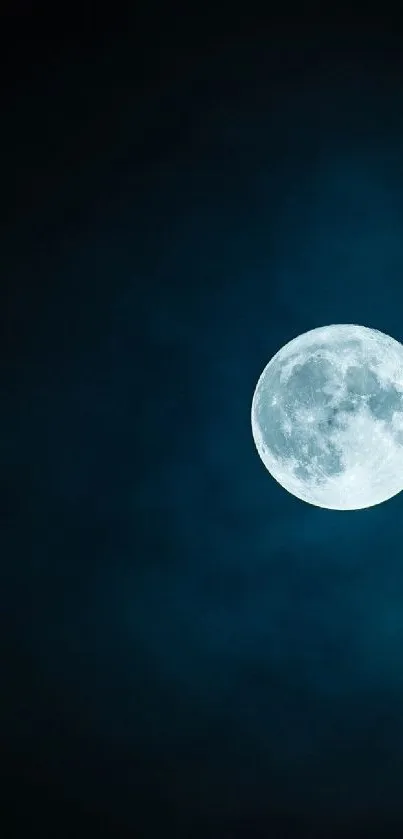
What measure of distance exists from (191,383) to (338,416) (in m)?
0.90

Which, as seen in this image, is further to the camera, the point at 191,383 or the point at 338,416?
the point at 191,383

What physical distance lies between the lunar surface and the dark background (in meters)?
0.36

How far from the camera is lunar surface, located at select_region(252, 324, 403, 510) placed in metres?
4.29

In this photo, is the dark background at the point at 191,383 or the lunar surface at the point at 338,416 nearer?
the lunar surface at the point at 338,416

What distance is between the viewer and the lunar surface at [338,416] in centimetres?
429

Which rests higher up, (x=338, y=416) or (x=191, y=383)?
(x=191, y=383)

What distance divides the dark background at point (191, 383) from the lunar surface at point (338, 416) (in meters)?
0.36

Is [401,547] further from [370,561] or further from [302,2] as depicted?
[302,2]

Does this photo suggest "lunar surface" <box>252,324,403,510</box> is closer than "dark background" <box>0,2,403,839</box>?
Yes

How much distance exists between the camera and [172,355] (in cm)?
485

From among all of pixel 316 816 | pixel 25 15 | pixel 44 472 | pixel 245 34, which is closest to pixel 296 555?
pixel 44 472

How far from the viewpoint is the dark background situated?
15.1 feet

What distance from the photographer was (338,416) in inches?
168

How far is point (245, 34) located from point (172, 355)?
1584 mm
